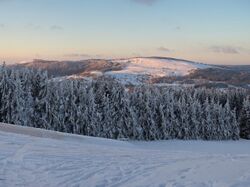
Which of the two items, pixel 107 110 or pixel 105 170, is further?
pixel 107 110

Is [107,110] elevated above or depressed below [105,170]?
below

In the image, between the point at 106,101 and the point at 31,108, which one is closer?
the point at 31,108

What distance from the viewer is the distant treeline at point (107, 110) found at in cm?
5034

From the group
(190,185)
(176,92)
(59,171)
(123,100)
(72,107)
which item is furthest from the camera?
(176,92)

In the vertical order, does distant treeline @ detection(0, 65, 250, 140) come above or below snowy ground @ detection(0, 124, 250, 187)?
below

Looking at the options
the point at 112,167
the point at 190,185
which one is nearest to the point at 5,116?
the point at 112,167

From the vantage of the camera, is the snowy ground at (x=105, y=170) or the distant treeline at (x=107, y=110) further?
the distant treeline at (x=107, y=110)

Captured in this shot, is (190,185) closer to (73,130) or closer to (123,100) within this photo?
(73,130)

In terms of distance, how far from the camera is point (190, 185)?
37.8 ft

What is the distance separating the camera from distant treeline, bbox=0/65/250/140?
165 feet

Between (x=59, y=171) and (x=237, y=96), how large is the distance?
Answer: 68727mm

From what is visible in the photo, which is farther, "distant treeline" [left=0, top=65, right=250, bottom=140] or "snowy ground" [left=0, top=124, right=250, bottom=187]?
"distant treeline" [left=0, top=65, right=250, bottom=140]

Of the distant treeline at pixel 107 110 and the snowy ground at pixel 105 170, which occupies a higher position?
the snowy ground at pixel 105 170

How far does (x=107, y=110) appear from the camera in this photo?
55.9 metres
